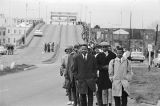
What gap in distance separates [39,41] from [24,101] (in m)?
71.4

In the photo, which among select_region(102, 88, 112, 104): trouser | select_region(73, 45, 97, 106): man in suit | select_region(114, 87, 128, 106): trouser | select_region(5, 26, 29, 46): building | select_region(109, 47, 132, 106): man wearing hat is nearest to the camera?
select_region(109, 47, 132, 106): man wearing hat

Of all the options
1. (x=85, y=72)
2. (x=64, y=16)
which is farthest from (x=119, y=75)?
(x=64, y=16)

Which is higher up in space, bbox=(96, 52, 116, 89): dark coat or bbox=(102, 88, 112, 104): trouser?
bbox=(96, 52, 116, 89): dark coat

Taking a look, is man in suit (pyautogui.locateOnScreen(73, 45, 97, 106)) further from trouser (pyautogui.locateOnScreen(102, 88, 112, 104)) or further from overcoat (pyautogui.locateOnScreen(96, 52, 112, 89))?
trouser (pyautogui.locateOnScreen(102, 88, 112, 104))

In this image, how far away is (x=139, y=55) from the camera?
60375 millimetres

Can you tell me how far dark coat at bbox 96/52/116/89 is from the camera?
12.9 m

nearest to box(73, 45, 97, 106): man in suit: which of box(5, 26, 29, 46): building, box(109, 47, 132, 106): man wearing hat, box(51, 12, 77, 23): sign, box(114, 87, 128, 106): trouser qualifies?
box(109, 47, 132, 106): man wearing hat

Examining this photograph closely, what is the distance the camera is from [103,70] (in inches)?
508

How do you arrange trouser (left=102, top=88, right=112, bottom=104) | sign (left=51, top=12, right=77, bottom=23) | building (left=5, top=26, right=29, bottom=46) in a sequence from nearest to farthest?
trouser (left=102, top=88, right=112, bottom=104) → building (left=5, top=26, right=29, bottom=46) → sign (left=51, top=12, right=77, bottom=23)

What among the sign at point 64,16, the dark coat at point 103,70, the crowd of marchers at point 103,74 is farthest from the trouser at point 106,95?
the sign at point 64,16

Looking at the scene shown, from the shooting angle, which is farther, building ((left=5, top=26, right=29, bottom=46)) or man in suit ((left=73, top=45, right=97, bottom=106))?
building ((left=5, top=26, right=29, bottom=46))

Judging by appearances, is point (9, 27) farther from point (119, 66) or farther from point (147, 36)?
point (119, 66)

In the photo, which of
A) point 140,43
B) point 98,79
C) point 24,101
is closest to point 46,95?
point 24,101

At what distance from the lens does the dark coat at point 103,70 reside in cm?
1286
